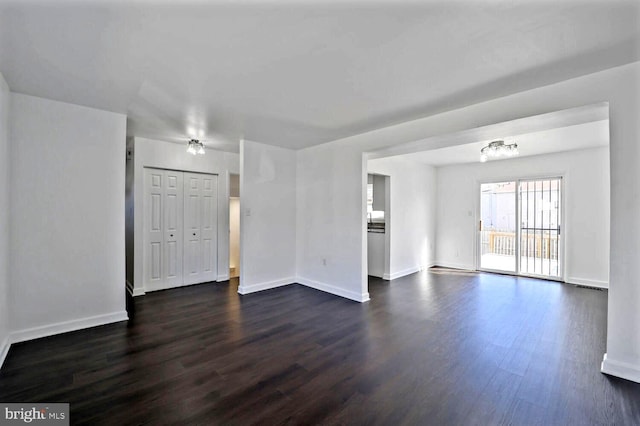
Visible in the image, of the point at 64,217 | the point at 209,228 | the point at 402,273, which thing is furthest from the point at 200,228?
the point at 402,273

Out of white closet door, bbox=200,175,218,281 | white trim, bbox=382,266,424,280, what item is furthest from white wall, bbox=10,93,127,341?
white trim, bbox=382,266,424,280

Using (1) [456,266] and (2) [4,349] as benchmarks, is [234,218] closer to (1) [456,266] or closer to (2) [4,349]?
(2) [4,349]

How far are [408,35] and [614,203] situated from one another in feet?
7.05

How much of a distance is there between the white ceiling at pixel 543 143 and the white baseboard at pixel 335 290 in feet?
9.83

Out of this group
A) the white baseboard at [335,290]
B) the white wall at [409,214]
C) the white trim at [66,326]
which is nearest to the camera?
the white trim at [66,326]

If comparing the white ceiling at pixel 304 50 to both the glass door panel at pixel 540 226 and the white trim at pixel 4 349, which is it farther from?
the glass door panel at pixel 540 226

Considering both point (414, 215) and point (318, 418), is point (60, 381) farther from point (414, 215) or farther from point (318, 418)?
point (414, 215)

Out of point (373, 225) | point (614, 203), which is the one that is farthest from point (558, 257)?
point (614, 203)

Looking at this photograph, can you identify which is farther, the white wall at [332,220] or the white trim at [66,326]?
the white wall at [332,220]

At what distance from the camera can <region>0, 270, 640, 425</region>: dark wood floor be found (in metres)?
1.87

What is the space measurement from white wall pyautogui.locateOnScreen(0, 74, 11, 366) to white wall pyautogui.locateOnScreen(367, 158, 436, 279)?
4.66 meters

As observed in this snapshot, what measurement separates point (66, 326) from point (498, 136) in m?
5.28

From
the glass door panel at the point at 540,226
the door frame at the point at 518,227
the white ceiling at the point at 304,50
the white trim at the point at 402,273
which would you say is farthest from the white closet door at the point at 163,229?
the glass door panel at the point at 540,226

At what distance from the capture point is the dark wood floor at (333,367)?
187 cm
